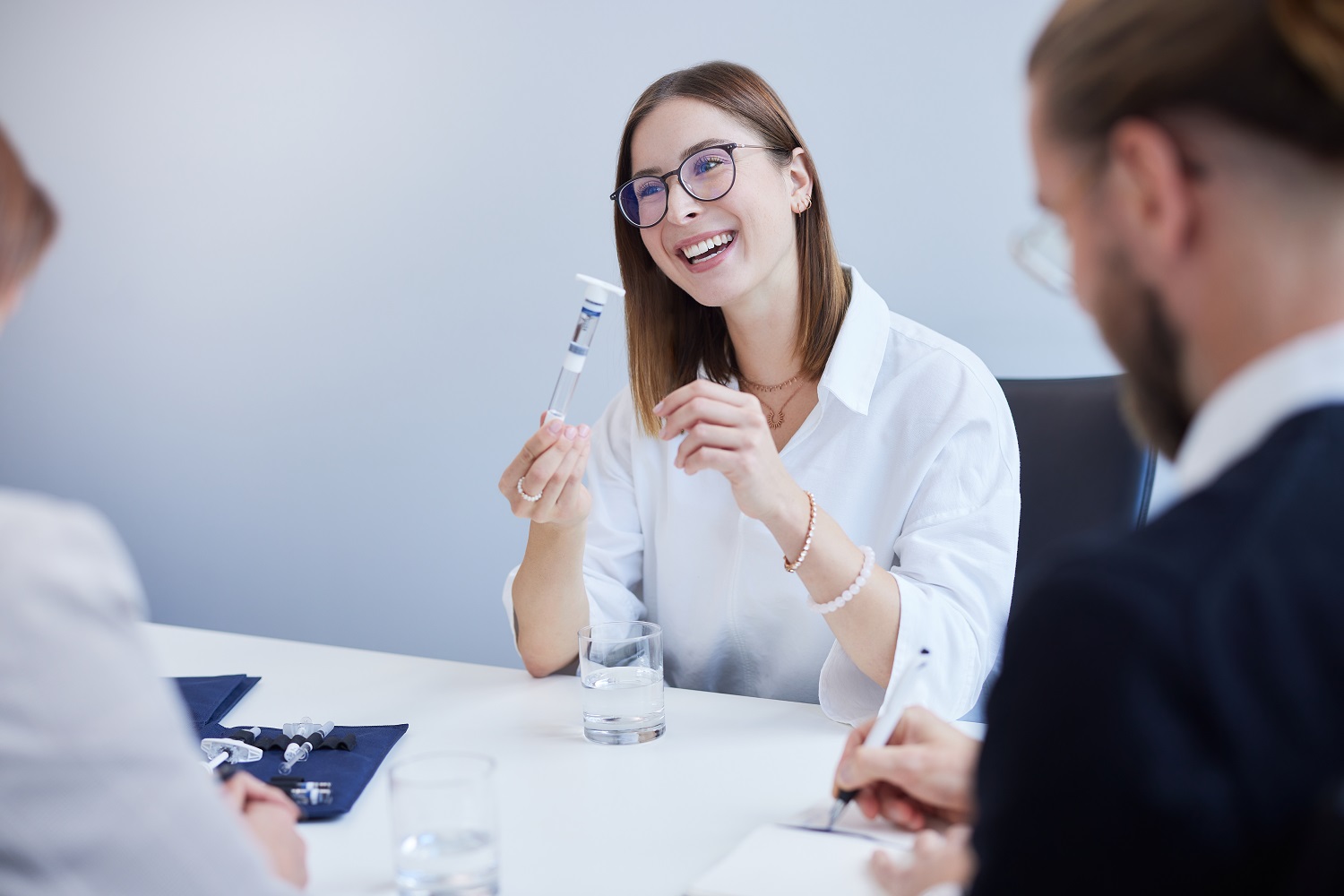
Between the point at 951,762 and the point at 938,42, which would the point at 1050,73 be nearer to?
the point at 951,762

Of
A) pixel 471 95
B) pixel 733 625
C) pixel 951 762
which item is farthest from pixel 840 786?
pixel 471 95

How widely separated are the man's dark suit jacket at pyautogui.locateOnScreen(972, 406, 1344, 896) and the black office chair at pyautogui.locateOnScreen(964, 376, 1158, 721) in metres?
1.06

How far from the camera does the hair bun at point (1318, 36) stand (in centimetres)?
53

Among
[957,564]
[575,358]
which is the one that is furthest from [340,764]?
[957,564]

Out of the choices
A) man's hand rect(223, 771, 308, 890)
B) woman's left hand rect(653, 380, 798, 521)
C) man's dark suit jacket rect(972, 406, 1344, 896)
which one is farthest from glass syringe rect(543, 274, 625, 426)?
man's dark suit jacket rect(972, 406, 1344, 896)

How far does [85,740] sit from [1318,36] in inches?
27.6

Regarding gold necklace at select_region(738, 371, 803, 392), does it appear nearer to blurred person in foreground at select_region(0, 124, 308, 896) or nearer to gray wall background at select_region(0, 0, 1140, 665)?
gray wall background at select_region(0, 0, 1140, 665)

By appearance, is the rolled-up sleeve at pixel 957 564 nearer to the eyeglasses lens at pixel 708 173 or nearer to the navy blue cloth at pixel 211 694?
the eyeglasses lens at pixel 708 173

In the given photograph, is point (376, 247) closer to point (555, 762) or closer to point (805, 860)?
point (555, 762)

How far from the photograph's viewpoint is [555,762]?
120 cm

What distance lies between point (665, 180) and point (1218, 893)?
54.1 inches

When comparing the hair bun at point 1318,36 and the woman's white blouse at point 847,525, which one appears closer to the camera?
the hair bun at point 1318,36

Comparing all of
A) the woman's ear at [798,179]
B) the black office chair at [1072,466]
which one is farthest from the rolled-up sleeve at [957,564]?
the woman's ear at [798,179]

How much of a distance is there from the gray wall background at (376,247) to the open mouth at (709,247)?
0.76m
